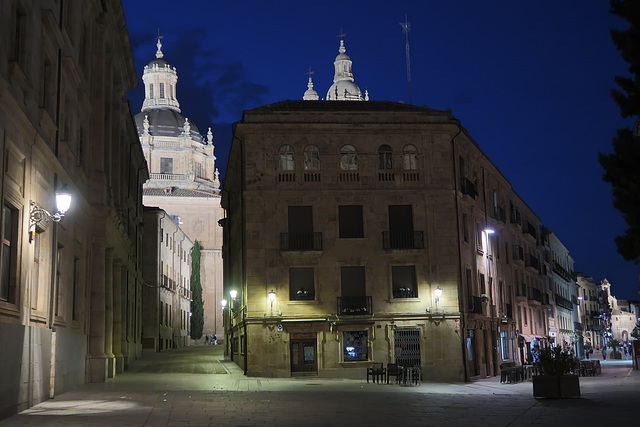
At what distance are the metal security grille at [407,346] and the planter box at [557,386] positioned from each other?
44.9 ft

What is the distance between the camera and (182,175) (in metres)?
109

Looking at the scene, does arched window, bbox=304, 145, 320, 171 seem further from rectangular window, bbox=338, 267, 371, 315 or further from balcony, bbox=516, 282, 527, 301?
balcony, bbox=516, 282, 527, 301

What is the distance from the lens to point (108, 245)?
104 feet

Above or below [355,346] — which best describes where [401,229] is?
above

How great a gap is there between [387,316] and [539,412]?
699 inches

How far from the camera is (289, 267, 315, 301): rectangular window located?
3622 centimetres

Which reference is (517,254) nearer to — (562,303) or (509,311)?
(509,311)

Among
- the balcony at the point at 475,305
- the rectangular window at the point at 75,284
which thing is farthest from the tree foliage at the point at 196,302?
the rectangular window at the point at 75,284

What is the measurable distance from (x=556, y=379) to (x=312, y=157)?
18090 mm

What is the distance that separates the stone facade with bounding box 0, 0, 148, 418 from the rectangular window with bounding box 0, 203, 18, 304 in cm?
2

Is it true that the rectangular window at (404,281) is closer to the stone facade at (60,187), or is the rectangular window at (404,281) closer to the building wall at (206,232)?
the stone facade at (60,187)

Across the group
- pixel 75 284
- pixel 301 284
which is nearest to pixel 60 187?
pixel 75 284

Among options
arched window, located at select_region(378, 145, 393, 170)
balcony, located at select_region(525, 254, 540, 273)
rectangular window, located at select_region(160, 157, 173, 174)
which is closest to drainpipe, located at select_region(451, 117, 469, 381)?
arched window, located at select_region(378, 145, 393, 170)

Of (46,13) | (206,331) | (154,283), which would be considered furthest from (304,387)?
(206,331)
